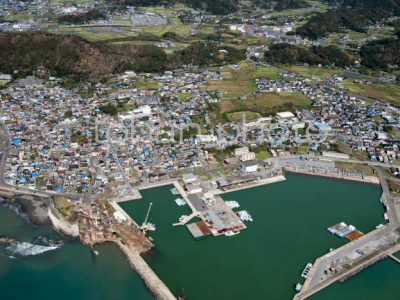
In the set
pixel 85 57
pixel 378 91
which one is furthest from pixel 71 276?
pixel 378 91

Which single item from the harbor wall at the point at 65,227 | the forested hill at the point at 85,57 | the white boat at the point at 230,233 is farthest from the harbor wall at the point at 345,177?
the forested hill at the point at 85,57

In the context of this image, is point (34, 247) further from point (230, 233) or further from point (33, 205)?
point (230, 233)

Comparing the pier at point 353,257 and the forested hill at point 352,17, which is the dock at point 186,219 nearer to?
the pier at point 353,257

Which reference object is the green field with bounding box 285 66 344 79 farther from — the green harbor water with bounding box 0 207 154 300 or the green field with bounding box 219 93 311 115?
the green harbor water with bounding box 0 207 154 300

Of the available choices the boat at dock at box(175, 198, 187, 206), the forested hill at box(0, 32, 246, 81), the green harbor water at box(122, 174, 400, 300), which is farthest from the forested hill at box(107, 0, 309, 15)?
the boat at dock at box(175, 198, 187, 206)

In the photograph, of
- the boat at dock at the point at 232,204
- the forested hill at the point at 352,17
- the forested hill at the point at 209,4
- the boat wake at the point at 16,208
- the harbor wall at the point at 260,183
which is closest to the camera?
the boat wake at the point at 16,208

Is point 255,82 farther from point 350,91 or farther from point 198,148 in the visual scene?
point 198,148
